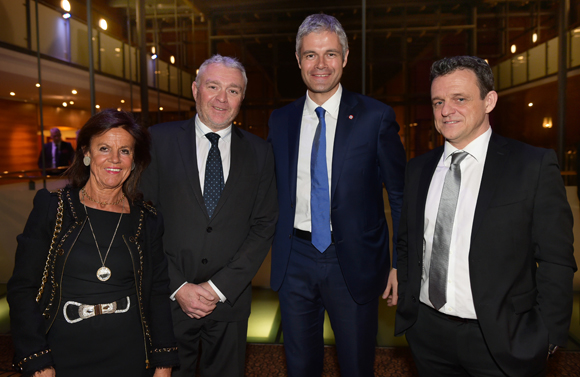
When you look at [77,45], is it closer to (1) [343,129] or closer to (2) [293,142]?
(2) [293,142]

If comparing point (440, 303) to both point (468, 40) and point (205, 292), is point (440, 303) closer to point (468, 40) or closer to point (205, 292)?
point (205, 292)

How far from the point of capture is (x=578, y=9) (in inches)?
309

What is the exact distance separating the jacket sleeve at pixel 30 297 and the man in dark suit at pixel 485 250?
141 cm

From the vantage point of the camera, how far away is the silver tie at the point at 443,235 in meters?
1.53

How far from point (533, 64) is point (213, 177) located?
11266mm

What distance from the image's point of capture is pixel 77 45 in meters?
8.34

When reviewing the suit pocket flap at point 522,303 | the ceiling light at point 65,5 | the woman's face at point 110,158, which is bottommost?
the suit pocket flap at point 522,303

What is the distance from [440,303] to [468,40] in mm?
11530

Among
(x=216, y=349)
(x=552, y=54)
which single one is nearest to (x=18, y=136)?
(x=216, y=349)

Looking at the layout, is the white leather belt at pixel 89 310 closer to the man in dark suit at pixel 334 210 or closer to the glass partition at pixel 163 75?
the man in dark suit at pixel 334 210

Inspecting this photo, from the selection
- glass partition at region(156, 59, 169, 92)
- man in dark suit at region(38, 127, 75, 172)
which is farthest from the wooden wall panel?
glass partition at region(156, 59, 169, 92)

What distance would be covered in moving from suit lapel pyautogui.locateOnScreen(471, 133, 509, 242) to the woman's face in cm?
140

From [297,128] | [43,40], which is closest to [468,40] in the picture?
[43,40]

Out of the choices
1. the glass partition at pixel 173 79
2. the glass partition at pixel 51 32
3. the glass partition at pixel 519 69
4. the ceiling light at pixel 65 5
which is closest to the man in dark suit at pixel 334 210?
the glass partition at pixel 51 32
